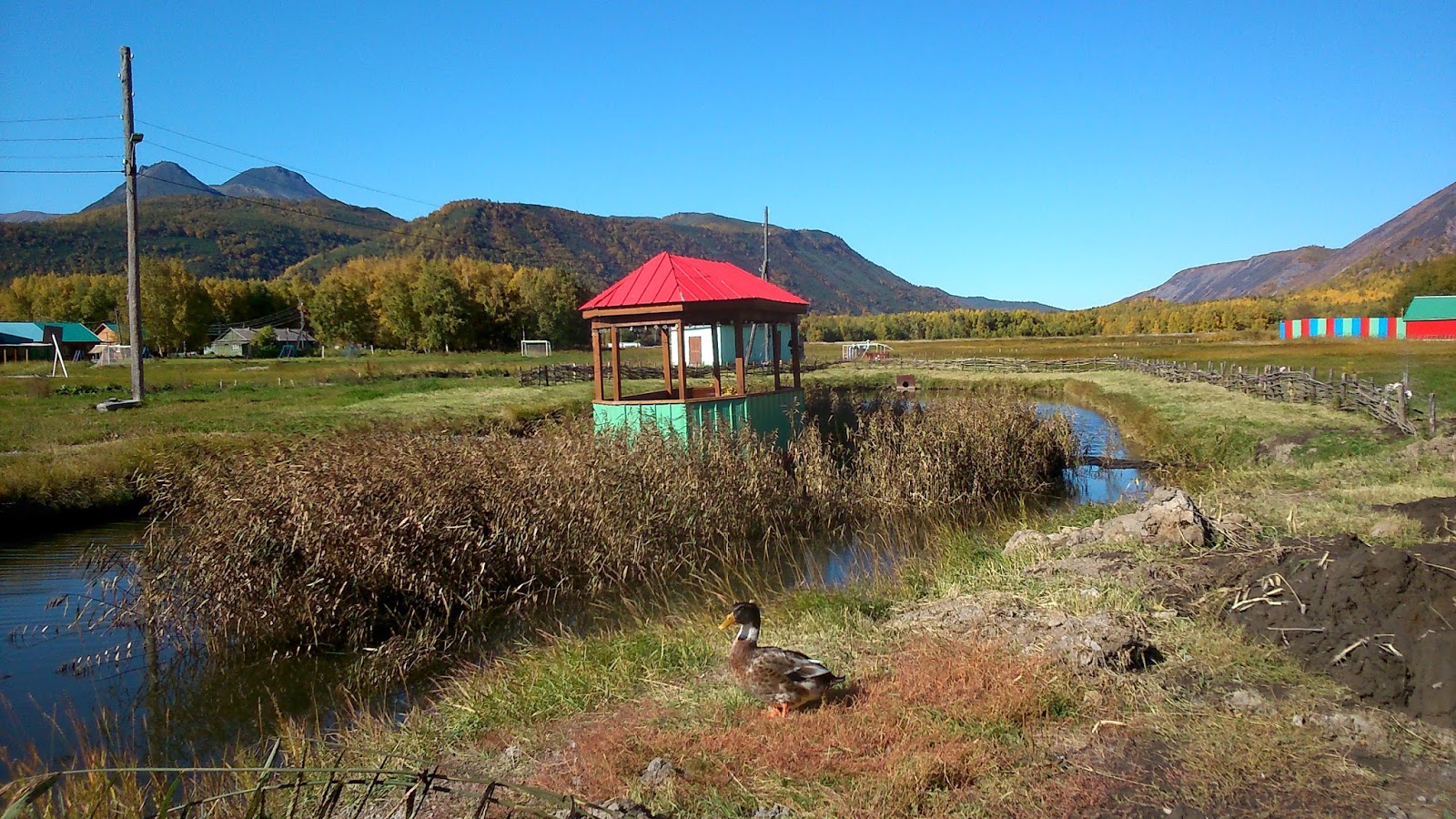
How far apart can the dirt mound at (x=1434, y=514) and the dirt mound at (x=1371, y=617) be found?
4.56 feet

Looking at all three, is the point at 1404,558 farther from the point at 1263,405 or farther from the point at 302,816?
the point at 1263,405

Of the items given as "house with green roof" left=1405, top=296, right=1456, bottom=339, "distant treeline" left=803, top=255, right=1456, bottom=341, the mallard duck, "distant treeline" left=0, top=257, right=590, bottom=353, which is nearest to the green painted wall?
the mallard duck

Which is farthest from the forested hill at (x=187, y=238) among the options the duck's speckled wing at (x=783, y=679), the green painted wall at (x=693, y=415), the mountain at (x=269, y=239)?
the duck's speckled wing at (x=783, y=679)

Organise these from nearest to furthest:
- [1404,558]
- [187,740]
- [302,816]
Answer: [302,816] → [1404,558] → [187,740]

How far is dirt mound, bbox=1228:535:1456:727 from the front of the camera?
16.2 feet

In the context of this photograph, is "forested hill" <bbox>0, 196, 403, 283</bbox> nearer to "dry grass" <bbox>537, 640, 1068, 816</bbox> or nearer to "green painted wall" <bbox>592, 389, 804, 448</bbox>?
"green painted wall" <bbox>592, 389, 804, 448</bbox>

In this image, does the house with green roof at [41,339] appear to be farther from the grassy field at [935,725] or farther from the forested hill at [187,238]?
the grassy field at [935,725]

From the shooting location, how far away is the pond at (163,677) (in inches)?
287

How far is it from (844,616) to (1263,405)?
21.1m

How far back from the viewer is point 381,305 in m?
76.8

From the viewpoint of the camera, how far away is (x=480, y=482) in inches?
414

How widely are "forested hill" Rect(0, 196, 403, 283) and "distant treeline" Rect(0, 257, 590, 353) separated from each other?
525 inches

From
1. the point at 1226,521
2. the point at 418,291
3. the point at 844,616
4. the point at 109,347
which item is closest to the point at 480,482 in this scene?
the point at 844,616

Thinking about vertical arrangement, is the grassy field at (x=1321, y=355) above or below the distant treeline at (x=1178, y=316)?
below
